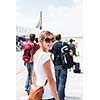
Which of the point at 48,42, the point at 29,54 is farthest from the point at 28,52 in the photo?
the point at 48,42

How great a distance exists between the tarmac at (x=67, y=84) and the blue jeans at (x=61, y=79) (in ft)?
0.09

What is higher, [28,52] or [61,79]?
[28,52]

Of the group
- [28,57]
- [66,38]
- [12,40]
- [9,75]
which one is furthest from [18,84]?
[66,38]

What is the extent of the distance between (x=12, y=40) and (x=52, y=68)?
0.37 metres

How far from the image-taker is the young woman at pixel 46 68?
1.72 meters

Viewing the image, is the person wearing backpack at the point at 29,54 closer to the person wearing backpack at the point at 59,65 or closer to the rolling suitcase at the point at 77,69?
the person wearing backpack at the point at 59,65

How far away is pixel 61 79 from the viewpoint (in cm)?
172

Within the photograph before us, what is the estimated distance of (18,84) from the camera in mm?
1777

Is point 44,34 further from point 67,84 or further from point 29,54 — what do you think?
point 67,84

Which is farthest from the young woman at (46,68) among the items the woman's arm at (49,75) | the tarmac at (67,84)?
the tarmac at (67,84)

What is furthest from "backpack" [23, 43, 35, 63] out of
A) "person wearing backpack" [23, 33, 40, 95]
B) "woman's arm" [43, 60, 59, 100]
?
"woman's arm" [43, 60, 59, 100]

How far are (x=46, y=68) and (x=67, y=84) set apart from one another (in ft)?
0.62

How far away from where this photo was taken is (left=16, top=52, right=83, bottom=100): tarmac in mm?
1691

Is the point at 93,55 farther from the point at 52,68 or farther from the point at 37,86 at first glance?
the point at 37,86
